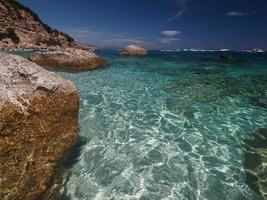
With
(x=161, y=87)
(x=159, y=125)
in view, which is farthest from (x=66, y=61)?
(x=159, y=125)

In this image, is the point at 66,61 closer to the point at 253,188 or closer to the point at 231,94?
the point at 231,94

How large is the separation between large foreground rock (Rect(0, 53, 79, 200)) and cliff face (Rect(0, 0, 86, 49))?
195 ft

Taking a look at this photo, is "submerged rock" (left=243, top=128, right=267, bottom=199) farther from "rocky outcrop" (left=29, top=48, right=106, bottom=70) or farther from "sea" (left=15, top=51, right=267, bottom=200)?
"rocky outcrop" (left=29, top=48, right=106, bottom=70)

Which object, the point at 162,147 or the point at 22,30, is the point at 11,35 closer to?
the point at 22,30

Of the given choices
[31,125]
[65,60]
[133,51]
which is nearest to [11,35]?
[133,51]

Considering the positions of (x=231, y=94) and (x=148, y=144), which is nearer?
(x=148, y=144)

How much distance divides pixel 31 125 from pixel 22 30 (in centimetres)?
8166

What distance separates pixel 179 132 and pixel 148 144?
159 centimetres

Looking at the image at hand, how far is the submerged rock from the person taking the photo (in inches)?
227

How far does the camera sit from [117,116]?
9969 millimetres

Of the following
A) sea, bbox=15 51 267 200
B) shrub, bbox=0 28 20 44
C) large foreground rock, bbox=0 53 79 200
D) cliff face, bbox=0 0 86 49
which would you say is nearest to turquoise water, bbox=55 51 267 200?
sea, bbox=15 51 267 200

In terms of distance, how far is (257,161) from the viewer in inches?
267

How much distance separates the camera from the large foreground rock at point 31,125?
Result: 4.57 m

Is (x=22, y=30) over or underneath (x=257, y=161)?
over
